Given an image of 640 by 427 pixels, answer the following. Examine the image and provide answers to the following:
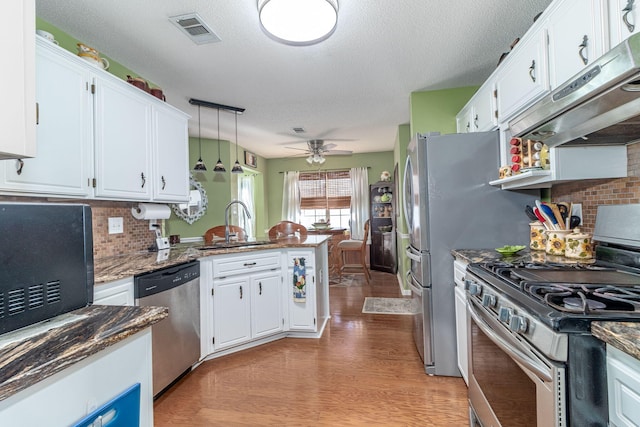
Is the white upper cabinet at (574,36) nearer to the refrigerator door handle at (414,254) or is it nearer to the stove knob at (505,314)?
the stove knob at (505,314)

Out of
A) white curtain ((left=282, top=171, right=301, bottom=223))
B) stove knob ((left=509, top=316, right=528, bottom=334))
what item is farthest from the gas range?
white curtain ((left=282, top=171, right=301, bottom=223))

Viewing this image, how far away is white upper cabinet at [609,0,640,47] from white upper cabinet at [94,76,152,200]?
263cm

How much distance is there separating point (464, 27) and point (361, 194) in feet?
14.3

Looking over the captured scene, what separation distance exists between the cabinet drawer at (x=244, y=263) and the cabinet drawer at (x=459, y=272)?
149 centimetres

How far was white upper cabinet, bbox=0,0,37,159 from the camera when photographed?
0.87 meters

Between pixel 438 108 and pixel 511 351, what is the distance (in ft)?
9.22

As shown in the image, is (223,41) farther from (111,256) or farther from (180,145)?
(111,256)

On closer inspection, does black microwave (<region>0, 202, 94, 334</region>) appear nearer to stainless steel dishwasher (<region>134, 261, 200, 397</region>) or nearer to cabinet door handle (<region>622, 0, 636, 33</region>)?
stainless steel dishwasher (<region>134, 261, 200, 397</region>)

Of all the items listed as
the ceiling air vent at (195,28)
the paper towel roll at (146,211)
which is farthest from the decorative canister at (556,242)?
the paper towel roll at (146,211)

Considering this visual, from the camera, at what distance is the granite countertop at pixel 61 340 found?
0.66 metres

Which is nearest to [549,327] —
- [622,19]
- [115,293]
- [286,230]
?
[622,19]

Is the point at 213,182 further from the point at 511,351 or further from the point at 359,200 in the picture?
the point at 511,351

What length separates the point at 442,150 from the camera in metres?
2.10

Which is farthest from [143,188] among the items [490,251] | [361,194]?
[361,194]
